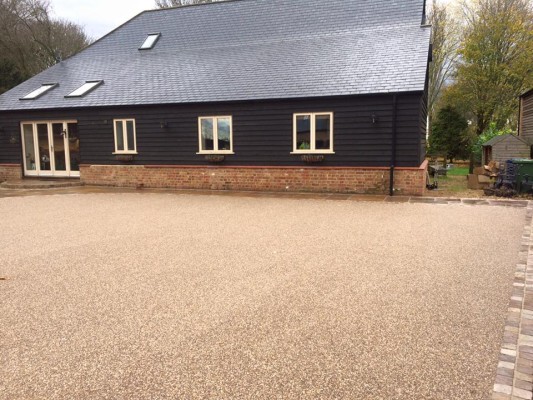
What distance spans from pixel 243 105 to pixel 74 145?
722 cm

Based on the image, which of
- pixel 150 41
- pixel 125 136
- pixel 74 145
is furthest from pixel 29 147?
pixel 150 41

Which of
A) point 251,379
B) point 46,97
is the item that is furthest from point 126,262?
point 46,97

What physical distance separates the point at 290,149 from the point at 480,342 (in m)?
10.2

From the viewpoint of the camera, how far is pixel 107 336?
11.3 ft

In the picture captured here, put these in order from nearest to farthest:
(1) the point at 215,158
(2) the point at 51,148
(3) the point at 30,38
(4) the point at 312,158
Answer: (4) the point at 312,158, (1) the point at 215,158, (2) the point at 51,148, (3) the point at 30,38

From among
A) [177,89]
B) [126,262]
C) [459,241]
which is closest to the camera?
[126,262]

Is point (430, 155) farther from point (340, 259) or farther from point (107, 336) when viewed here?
point (107, 336)

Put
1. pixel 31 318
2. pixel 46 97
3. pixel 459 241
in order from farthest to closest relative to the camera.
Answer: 1. pixel 46 97
2. pixel 459 241
3. pixel 31 318

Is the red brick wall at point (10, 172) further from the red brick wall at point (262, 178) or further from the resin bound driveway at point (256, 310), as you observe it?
the resin bound driveway at point (256, 310)

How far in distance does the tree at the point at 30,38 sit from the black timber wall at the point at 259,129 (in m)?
11.3

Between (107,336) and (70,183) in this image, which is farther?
(70,183)

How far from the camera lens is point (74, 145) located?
53.6 ft

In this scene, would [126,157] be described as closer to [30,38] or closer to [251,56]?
[251,56]

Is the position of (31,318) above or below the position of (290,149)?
below
